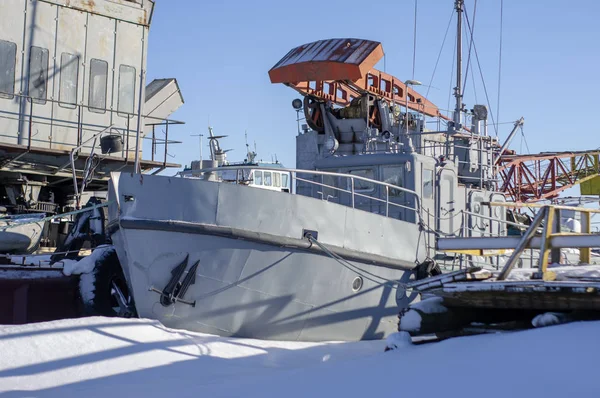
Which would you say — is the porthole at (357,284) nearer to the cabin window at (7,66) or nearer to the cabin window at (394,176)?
the cabin window at (394,176)

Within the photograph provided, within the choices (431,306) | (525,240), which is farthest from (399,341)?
(525,240)

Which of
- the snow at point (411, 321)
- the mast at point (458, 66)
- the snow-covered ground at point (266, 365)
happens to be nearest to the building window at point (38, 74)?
the snow-covered ground at point (266, 365)

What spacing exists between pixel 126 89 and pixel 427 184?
7.01m

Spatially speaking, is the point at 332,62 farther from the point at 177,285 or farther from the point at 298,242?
the point at 177,285

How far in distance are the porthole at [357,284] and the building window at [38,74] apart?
741cm

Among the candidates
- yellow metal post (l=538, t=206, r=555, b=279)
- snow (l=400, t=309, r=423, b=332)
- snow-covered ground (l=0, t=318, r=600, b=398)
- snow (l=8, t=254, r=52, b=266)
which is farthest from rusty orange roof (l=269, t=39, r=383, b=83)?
yellow metal post (l=538, t=206, r=555, b=279)

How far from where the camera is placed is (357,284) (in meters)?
11.3

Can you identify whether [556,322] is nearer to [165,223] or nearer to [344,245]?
[344,245]

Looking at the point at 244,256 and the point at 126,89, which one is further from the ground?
the point at 126,89

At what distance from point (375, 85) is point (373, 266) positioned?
688 cm

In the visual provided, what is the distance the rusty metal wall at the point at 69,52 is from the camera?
1495cm

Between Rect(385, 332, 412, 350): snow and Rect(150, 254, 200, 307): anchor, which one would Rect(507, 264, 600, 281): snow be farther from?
Rect(150, 254, 200, 307): anchor

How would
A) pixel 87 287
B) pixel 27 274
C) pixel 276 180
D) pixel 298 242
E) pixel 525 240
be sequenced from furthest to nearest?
1. pixel 276 180
2. pixel 87 287
3. pixel 27 274
4. pixel 298 242
5. pixel 525 240

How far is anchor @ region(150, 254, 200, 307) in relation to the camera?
32.0 feet
